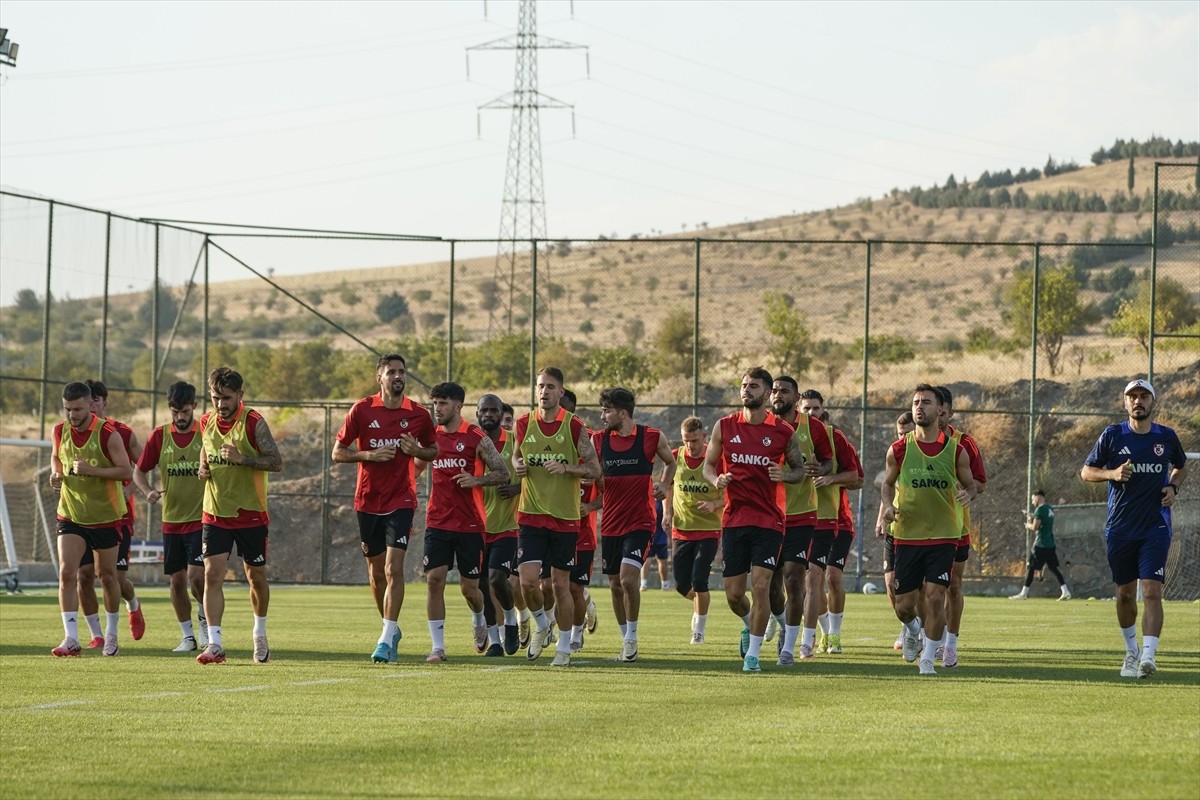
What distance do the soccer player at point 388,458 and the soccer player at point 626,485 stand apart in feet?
6.81

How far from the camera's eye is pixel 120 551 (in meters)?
18.4

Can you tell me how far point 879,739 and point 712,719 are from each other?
1.32 metres

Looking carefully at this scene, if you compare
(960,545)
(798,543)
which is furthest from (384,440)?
(960,545)

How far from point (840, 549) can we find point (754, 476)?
12.6ft

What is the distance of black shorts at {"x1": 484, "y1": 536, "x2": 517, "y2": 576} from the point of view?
1683 centimetres

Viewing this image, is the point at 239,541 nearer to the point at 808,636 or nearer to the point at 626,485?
the point at 626,485

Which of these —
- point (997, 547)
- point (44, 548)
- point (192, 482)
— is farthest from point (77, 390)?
point (997, 547)

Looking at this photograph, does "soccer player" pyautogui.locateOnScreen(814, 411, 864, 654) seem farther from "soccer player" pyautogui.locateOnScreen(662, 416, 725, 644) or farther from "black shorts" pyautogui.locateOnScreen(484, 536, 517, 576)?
"black shorts" pyautogui.locateOnScreen(484, 536, 517, 576)

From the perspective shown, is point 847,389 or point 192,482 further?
point 847,389

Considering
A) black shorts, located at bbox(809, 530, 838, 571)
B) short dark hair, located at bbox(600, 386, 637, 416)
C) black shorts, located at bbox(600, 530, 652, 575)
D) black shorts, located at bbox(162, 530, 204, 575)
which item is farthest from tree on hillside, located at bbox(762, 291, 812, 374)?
black shorts, located at bbox(162, 530, 204, 575)

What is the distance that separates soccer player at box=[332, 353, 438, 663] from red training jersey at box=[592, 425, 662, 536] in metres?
2.27

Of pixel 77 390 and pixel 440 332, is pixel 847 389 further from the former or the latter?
pixel 77 390

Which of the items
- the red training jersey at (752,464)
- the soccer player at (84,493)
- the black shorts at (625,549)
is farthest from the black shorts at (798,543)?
the soccer player at (84,493)

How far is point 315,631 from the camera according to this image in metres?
20.3
